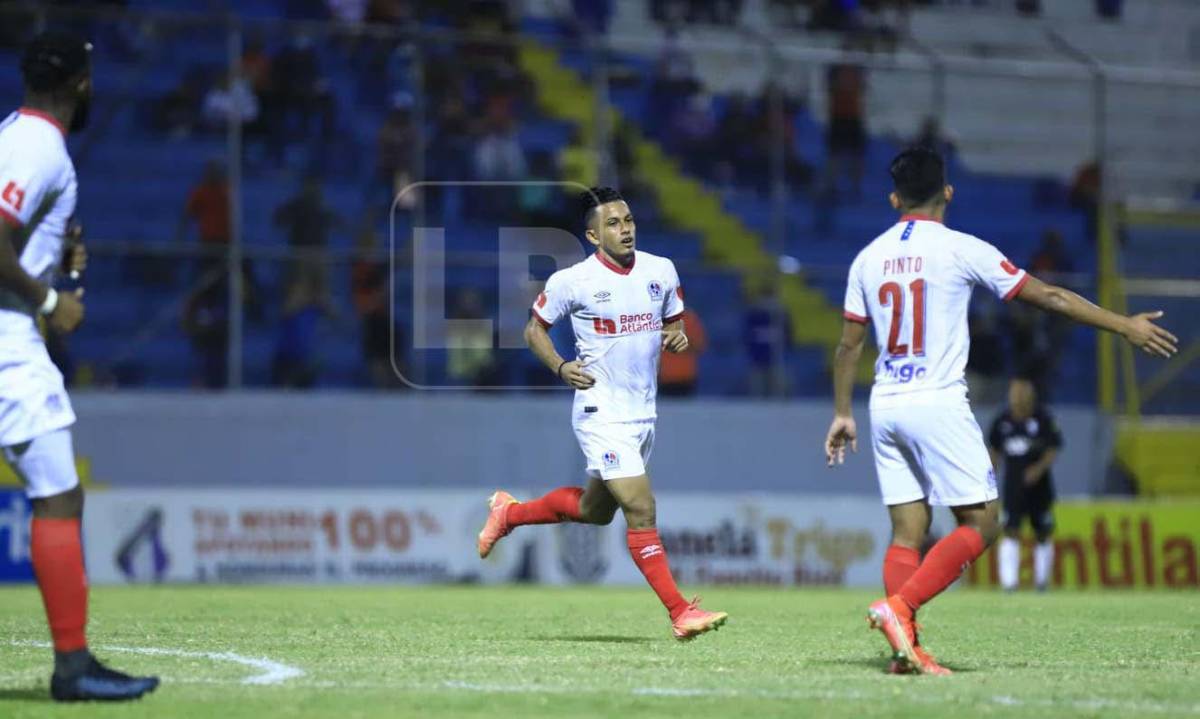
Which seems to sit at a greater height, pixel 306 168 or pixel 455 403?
pixel 306 168

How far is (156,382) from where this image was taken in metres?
21.0

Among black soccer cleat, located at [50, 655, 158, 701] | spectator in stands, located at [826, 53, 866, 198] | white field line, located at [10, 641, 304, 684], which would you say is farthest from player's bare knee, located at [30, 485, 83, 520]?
spectator in stands, located at [826, 53, 866, 198]

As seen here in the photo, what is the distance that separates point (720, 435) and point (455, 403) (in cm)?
342

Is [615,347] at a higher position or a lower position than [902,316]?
lower

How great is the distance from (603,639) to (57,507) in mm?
3943

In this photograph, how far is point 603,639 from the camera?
34.0 ft

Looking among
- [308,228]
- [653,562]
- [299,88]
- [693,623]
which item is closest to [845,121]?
[299,88]

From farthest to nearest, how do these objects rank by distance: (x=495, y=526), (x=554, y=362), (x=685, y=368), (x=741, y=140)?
(x=741, y=140)
(x=685, y=368)
(x=495, y=526)
(x=554, y=362)

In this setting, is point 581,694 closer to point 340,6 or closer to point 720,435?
point 720,435

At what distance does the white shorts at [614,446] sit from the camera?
10.6 meters

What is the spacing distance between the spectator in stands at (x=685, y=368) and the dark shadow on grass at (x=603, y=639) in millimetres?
12059

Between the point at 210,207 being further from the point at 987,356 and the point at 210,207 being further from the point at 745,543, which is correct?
the point at 987,356

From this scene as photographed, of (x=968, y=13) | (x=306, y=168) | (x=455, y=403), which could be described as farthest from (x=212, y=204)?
(x=968, y=13)

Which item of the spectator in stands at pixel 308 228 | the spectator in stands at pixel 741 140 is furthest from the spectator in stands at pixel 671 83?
the spectator in stands at pixel 308 228
